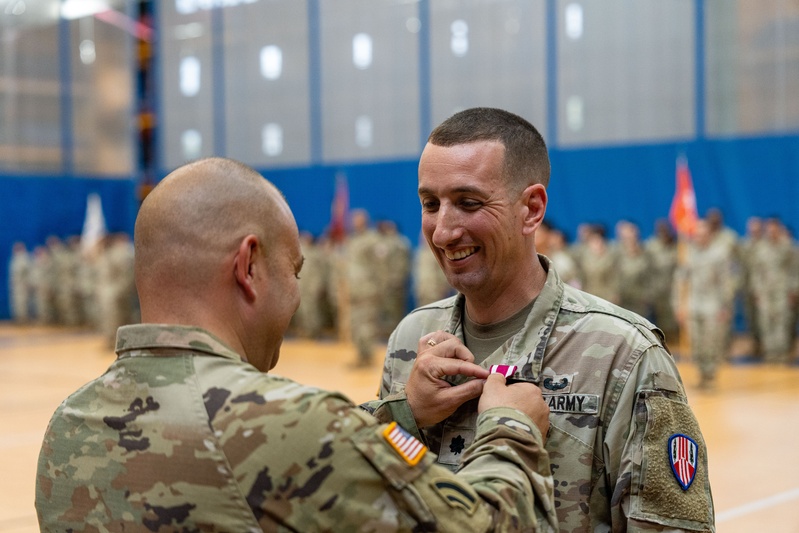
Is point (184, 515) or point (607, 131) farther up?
point (607, 131)

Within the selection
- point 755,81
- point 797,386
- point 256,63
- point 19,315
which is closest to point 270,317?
point 797,386

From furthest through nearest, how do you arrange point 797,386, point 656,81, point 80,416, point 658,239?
point 656,81 → point 658,239 → point 797,386 → point 80,416

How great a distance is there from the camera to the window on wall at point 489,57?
55.9ft

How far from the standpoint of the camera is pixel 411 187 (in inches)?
715

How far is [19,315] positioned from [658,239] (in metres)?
14.8

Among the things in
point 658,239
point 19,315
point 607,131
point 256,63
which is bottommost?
point 19,315

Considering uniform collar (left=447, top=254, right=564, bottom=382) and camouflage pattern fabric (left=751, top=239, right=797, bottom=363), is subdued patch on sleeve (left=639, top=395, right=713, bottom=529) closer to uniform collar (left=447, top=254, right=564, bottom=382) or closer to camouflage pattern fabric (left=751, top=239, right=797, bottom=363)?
uniform collar (left=447, top=254, right=564, bottom=382)

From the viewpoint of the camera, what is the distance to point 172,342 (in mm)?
1672

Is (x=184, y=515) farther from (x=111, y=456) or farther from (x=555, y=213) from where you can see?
(x=555, y=213)

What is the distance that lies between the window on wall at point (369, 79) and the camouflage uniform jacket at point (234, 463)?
1695cm

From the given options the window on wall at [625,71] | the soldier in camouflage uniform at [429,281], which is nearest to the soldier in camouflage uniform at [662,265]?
the window on wall at [625,71]

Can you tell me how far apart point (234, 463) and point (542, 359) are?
0.84 m

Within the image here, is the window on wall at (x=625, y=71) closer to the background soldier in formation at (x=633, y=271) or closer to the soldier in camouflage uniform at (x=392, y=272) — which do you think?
the background soldier in formation at (x=633, y=271)

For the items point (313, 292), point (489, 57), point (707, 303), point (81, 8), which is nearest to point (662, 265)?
point (707, 303)
